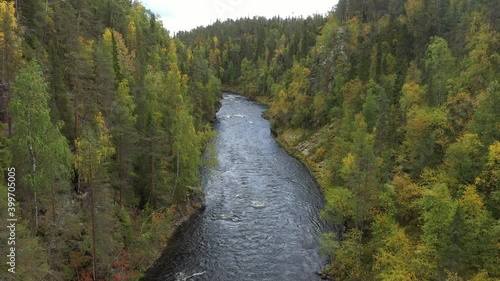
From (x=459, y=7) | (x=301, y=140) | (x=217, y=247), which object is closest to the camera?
(x=217, y=247)

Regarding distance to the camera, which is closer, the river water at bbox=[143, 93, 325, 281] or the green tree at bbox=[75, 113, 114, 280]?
the green tree at bbox=[75, 113, 114, 280]

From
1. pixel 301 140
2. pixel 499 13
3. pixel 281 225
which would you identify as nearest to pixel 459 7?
pixel 499 13

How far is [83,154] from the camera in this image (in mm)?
29766

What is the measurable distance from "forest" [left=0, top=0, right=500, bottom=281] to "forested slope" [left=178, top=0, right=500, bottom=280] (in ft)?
0.71

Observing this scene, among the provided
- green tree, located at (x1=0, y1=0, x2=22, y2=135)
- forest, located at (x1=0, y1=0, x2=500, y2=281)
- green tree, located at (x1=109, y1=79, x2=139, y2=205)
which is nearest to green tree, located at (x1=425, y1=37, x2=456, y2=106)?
forest, located at (x1=0, y1=0, x2=500, y2=281)

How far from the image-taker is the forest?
95.8ft

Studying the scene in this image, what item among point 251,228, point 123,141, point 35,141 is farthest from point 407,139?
point 35,141

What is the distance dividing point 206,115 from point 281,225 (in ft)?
212

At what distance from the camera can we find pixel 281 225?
165 ft

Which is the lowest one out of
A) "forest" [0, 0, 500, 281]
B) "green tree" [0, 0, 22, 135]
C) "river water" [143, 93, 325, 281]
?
"river water" [143, 93, 325, 281]

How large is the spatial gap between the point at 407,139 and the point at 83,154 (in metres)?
39.0

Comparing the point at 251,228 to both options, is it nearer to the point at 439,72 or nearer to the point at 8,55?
the point at 8,55

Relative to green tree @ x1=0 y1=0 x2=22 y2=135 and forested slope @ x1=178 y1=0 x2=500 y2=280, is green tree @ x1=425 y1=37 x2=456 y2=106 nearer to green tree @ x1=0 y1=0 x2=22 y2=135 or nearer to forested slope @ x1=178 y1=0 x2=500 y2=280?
forested slope @ x1=178 y1=0 x2=500 y2=280

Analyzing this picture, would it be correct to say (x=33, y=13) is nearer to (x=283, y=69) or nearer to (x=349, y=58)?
(x=349, y=58)
